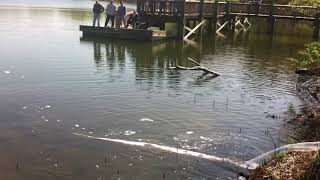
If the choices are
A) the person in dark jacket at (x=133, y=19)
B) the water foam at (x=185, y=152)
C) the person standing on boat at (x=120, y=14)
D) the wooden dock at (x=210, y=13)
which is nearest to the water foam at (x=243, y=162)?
the water foam at (x=185, y=152)

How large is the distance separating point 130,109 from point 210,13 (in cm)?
2757

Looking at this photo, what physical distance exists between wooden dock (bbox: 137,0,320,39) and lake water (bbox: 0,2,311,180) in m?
6.11

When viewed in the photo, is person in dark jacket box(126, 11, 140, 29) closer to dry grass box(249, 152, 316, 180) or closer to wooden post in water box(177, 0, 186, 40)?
wooden post in water box(177, 0, 186, 40)

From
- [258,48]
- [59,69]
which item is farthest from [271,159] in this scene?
[258,48]

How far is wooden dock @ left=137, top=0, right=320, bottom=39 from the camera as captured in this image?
1383 inches

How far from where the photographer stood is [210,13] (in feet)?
137

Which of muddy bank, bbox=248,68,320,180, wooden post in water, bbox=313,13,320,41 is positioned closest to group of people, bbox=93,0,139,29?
muddy bank, bbox=248,68,320,180

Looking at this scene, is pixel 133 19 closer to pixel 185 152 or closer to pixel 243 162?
pixel 185 152

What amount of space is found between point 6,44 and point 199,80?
1273 cm

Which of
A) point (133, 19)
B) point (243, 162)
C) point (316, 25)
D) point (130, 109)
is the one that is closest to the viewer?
point (243, 162)

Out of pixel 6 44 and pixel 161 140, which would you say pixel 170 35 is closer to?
pixel 6 44

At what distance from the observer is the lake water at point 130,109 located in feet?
34.9

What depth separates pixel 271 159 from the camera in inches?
386

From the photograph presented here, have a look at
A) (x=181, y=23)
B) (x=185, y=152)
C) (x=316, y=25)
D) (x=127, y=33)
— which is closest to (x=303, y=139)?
(x=185, y=152)
